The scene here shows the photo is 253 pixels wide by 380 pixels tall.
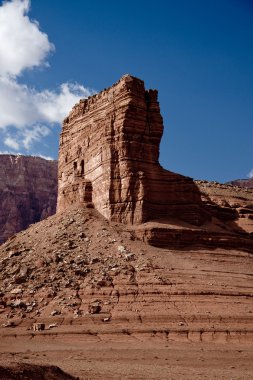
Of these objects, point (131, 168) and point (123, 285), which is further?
point (131, 168)

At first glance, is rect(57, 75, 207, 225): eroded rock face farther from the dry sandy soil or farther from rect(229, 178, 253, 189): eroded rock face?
rect(229, 178, 253, 189): eroded rock face

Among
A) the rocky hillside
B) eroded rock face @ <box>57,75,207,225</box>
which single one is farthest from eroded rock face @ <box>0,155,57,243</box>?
the rocky hillside

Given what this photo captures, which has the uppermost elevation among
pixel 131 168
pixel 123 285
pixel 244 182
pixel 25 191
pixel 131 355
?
pixel 244 182

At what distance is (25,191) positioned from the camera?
4547 inches

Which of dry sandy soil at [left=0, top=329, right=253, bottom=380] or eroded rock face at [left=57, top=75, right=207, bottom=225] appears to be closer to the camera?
dry sandy soil at [left=0, top=329, right=253, bottom=380]

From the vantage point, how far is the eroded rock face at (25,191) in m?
111

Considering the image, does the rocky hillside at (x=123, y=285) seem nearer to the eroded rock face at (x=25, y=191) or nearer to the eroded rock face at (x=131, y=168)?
the eroded rock face at (x=131, y=168)

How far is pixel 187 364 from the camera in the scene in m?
23.0

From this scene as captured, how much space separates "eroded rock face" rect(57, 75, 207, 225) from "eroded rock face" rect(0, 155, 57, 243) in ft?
225

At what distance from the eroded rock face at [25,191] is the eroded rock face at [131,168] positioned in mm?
68558

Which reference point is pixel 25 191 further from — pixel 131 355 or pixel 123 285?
pixel 131 355

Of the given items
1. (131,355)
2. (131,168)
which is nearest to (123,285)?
(131,355)

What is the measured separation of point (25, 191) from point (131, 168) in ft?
259

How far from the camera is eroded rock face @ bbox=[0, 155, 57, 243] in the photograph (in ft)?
365
